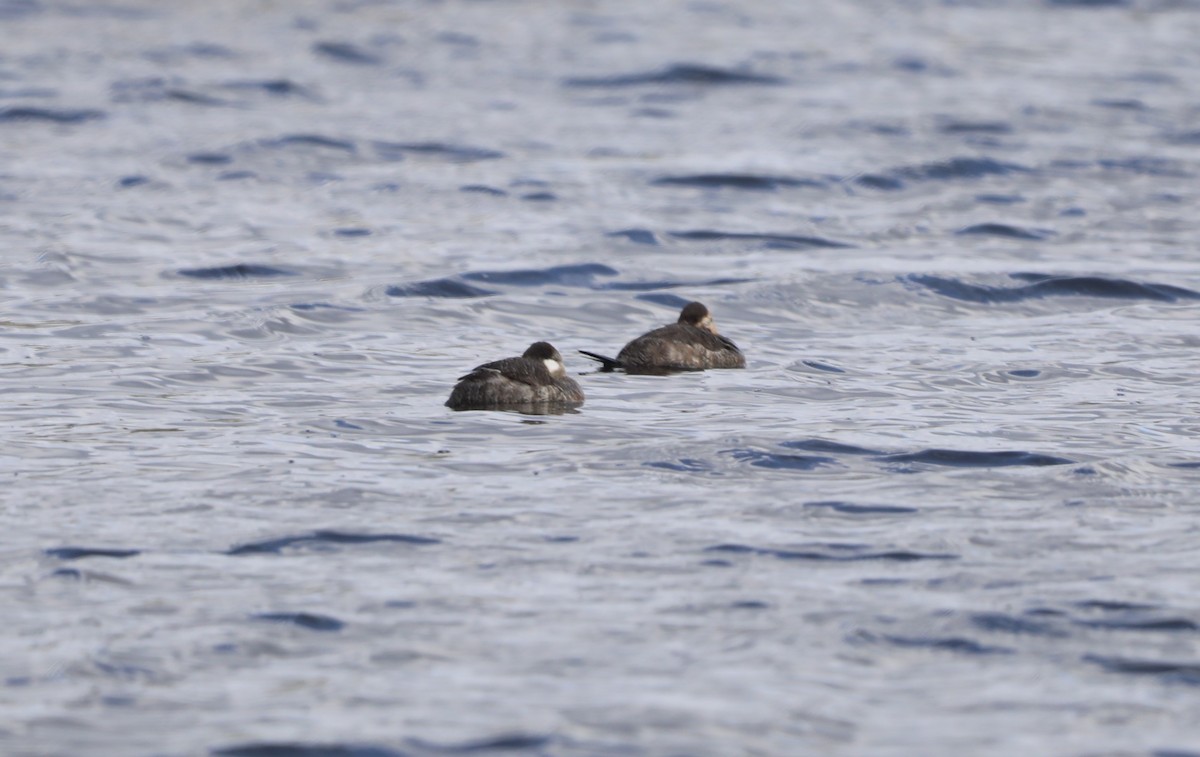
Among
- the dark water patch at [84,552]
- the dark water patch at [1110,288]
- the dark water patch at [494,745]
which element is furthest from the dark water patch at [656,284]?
the dark water patch at [494,745]

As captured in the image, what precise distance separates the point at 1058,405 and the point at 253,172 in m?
13.3

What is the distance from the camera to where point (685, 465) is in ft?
38.7

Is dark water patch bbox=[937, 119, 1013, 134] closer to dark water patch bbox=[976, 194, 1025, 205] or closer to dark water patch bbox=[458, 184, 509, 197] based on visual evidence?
dark water patch bbox=[976, 194, 1025, 205]

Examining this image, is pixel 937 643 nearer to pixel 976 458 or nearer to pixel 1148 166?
pixel 976 458

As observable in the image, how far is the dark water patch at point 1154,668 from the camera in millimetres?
8414

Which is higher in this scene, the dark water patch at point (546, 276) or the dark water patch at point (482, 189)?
the dark water patch at point (482, 189)

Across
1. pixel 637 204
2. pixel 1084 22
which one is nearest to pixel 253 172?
pixel 637 204

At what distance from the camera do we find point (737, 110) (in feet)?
97.9

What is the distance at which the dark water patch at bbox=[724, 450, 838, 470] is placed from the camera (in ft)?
38.8

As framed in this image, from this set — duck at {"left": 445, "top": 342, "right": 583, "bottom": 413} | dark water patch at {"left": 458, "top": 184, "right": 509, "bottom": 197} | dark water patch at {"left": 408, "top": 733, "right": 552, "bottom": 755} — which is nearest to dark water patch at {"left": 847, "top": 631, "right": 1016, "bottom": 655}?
dark water patch at {"left": 408, "top": 733, "right": 552, "bottom": 755}

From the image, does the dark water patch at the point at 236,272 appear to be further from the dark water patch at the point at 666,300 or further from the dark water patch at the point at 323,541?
the dark water patch at the point at 323,541

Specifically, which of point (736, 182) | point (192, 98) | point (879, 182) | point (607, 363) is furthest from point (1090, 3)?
point (607, 363)

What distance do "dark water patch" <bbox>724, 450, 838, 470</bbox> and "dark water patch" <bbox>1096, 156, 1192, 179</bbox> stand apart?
14.5 metres

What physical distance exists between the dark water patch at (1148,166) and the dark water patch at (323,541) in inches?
674
